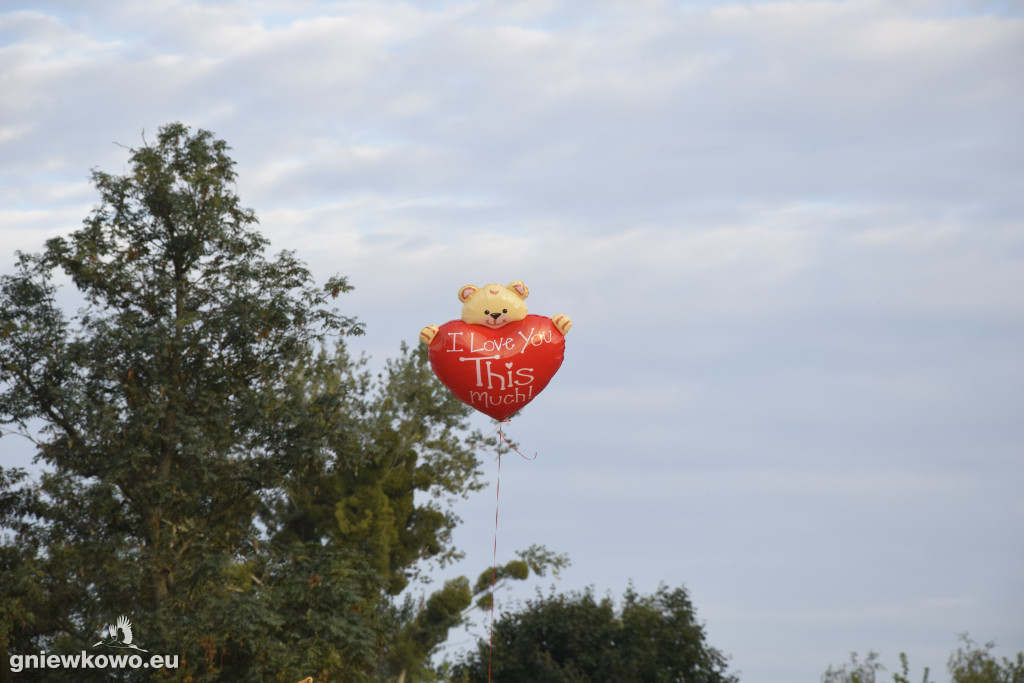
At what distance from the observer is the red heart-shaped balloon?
13.8 meters

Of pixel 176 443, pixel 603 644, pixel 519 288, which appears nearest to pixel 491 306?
pixel 519 288

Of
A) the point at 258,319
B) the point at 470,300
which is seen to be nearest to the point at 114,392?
the point at 258,319

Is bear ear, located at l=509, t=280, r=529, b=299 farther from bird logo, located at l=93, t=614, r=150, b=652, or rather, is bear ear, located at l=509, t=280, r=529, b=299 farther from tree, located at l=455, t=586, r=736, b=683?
tree, located at l=455, t=586, r=736, b=683

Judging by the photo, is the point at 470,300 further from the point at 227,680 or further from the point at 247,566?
the point at 247,566

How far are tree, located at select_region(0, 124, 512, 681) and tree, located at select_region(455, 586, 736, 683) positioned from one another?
489cm

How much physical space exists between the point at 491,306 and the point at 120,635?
8.55 meters

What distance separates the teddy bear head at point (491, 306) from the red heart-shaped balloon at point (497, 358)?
10cm

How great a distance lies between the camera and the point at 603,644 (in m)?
24.3

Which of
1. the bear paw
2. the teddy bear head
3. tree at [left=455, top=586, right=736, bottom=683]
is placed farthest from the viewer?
tree at [left=455, top=586, right=736, bottom=683]

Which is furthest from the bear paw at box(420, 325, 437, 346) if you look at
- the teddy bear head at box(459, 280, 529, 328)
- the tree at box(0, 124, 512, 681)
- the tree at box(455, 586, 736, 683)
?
the tree at box(455, 586, 736, 683)

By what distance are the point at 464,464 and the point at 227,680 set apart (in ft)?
42.3

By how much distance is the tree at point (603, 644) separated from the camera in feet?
78.0

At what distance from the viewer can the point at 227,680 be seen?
18531mm

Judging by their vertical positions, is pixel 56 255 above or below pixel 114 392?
above
